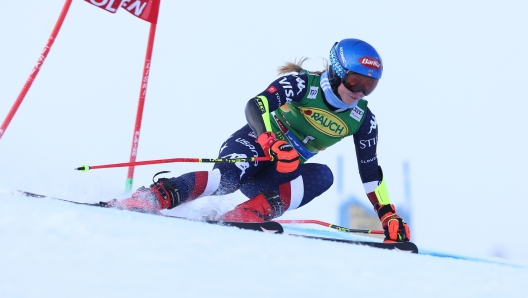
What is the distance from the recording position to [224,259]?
1360 millimetres

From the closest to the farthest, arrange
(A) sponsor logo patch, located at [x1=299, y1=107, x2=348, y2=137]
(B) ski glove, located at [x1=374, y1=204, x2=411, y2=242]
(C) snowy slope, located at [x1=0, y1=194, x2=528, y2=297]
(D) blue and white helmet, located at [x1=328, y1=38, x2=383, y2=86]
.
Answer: (C) snowy slope, located at [x1=0, y1=194, x2=528, y2=297] < (D) blue and white helmet, located at [x1=328, y1=38, x2=383, y2=86] < (B) ski glove, located at [x1=374, y1=204, x2=411, y2=242] < (A) sponsor logo patch, located at [x1=299, y1=107, x2=348, y2=137]

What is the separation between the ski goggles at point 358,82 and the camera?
116 inches

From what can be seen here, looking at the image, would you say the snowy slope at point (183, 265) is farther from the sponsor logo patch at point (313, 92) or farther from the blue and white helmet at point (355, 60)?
the sponsor logo patch at point (313, 92)

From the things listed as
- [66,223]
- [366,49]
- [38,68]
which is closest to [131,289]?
[66,223]

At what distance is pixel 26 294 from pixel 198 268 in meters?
0.36

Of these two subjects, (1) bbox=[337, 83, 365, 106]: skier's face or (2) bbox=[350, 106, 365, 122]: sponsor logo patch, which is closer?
(1) bbox=[337, 83, 365, 106]: skier's face

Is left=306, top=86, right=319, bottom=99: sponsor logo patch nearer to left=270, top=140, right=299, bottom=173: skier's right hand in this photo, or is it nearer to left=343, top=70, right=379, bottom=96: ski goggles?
left=343, top=70, right=379, bottom=96: ski goggles

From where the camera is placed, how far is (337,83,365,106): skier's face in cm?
302

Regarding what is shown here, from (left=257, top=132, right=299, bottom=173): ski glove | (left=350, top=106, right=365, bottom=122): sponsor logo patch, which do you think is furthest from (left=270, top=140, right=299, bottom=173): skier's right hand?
(left=350, top=106, right=365, bottom=122): sponsor logo patch

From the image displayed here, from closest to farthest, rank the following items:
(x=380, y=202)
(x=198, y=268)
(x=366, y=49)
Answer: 1. (x=198, y=268)
2. (x=366, y=49)
3. (x=380, y=202)

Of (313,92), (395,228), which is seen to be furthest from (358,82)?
(395,228)

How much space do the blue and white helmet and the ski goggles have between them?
0.9 inches

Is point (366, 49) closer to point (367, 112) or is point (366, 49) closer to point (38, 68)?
point (367, 112)

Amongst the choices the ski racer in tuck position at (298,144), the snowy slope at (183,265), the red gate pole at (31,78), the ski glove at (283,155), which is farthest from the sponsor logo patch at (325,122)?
the red gate pole at (31,78)
